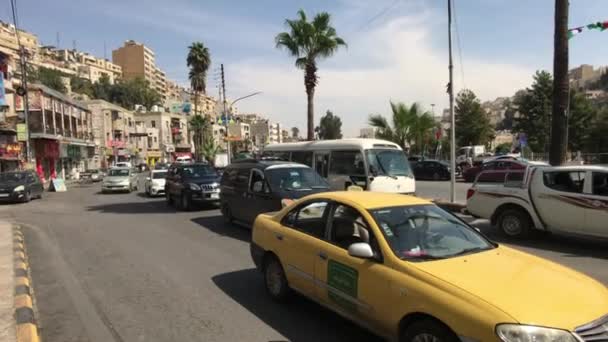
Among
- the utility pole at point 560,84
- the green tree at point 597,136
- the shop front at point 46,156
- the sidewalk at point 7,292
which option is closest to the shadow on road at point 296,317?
the sidewalk at point 7,292

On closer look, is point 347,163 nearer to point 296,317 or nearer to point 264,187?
point 264,187

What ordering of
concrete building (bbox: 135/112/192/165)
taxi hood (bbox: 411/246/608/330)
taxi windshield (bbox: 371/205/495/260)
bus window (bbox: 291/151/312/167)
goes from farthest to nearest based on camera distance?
concrete building (bbox: 135/112/192/165), bus window (bbox: 291/151/312/167), taxi windshield (bbox: 371/205/495/260), taxi hood (bbox: 411/246/608/330)

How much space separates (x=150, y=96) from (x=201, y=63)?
71.3 m

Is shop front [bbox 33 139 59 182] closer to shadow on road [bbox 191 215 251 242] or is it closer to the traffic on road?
shadow on road [bbox 191 215 251 242]

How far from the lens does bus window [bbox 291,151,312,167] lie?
17.2 metres

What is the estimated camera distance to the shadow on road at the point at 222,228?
10.7 m

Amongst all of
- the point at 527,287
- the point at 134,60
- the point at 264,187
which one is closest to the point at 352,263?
the point at 527,287

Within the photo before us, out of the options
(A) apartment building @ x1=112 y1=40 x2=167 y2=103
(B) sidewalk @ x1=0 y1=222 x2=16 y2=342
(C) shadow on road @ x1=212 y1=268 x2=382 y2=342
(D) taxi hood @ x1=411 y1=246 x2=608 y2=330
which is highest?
(A) apartment building @ x1=112 y1=40 x2=167 y2=103

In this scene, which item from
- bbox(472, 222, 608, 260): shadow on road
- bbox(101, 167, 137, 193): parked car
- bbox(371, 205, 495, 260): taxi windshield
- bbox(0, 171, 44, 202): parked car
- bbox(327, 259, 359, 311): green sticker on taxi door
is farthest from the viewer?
bbox(101, 167, 137, 193): parked car

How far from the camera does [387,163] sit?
569 inches

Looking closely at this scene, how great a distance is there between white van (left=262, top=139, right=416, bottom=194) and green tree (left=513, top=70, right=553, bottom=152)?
3696cm

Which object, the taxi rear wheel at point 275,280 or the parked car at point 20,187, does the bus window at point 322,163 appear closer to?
the taxi rear wheel at point 275,280

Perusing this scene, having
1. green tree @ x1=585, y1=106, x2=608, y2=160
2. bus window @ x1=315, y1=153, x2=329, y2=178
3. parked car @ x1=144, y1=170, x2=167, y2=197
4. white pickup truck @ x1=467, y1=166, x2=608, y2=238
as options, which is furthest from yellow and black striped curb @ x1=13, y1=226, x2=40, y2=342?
green tree @ x1=585, y1=106, x2=608, y2=160

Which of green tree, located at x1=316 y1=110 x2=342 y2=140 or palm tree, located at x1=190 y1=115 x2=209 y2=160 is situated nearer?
palm tree, located at x1=190 y1=115 x2=209 y2=160
